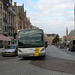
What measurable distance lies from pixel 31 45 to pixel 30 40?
505mm

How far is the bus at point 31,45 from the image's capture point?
15.5 m

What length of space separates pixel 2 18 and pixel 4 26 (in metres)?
3.14

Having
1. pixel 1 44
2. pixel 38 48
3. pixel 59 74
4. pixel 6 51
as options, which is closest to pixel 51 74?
pixel 59 74

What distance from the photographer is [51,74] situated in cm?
850

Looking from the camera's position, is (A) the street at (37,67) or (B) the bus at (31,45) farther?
(B) the bus at (31,45)

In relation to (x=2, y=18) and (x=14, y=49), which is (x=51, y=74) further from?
(x=2, y=18)

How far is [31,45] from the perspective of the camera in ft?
51.0

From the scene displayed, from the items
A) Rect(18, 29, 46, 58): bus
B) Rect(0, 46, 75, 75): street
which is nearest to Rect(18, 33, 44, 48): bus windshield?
Rect(18, 29, 46, 58): bus

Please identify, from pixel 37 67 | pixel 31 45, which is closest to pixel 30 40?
pixel 31 45

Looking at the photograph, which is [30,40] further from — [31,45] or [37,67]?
[37,67]

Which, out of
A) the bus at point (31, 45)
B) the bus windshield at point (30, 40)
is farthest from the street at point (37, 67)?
the bus windshield at point (30, 40)

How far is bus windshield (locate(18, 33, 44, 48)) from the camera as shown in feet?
51.0

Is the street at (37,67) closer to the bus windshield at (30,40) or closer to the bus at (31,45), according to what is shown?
the bus at (31,45)

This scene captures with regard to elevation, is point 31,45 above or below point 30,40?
below
